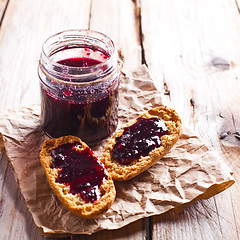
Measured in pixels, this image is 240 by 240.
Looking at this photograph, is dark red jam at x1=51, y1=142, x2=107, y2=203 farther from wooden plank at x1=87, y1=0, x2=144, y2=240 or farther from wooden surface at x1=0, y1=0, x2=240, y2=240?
wooden plank at x1=87, y1=0, x2=144, y2=240

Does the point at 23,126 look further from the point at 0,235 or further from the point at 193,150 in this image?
the point at 193,150

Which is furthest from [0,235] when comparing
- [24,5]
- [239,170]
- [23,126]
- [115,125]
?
[24,5]

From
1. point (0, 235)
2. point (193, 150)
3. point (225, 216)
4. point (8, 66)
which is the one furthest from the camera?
point (8, 66)

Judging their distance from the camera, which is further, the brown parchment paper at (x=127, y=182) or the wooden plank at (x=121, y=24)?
the wooden plank at (x=121, y=24)

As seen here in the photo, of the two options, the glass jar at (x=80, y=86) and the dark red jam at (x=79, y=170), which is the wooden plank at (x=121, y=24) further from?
the dark red jam at (x=79, y=170)

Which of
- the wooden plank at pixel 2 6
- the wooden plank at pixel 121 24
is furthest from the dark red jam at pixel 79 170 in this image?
the wooden plank at pixel 2 6

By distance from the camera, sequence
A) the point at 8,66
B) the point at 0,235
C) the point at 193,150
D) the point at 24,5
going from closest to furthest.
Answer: the point at 0,235
the point at 193,150
the point at 8,66
the point at 24,5
